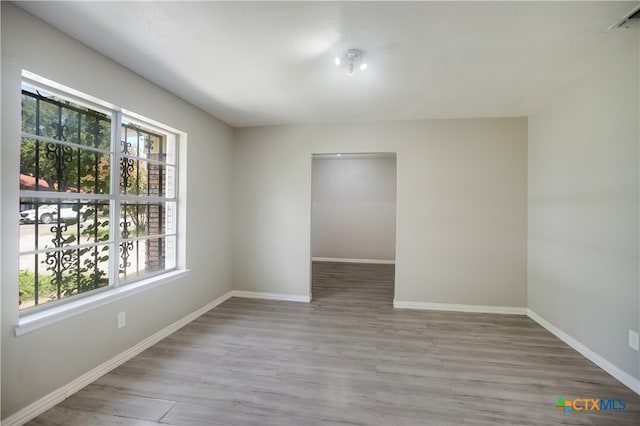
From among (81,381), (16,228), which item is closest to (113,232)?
(16,228)

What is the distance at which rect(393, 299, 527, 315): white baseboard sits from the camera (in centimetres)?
357

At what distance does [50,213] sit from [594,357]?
15.0 feet

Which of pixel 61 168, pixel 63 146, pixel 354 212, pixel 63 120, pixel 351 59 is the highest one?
pixel 351 59

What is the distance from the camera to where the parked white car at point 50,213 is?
72.0 inches

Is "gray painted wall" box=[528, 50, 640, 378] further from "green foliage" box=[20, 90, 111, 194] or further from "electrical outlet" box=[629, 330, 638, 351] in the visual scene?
"green foliage" box=[20, 90, 111, 194]

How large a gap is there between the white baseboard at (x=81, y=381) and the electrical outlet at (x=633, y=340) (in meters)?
4.04

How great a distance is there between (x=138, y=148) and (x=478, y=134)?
4029mm

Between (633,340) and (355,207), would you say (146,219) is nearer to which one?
(633,340)

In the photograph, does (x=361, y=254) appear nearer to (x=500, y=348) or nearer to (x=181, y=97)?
(x=500, y=348)

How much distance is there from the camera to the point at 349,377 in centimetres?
219

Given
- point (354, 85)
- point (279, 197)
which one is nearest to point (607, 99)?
point (354, 85)

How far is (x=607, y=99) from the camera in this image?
232 centimetres

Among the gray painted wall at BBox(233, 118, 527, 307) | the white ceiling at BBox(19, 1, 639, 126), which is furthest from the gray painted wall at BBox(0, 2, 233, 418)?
the gray painted wall at BBox(233, 118, 527, 307)

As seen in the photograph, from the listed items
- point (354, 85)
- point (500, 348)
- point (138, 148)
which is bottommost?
point (500, 348)
